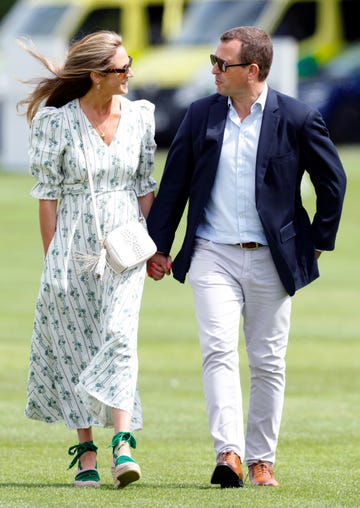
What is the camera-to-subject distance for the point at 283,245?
7.51 metres

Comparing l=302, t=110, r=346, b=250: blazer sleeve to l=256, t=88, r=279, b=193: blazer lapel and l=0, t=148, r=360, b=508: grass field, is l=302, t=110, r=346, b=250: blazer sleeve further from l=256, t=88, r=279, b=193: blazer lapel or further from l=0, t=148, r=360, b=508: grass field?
l=0, t=148, r=360, b=508: grass field

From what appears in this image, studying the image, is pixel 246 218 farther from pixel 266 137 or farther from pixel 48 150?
pixel 48 150

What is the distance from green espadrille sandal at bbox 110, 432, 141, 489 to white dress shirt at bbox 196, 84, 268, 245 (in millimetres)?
956

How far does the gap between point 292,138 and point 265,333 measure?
0.87m

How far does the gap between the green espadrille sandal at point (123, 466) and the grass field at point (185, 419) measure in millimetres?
A: 59

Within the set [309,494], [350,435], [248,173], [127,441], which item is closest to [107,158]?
[248,173]

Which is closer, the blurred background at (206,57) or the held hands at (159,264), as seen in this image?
the held hands at (159,264)

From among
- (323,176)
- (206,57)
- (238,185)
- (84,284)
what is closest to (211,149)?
(238,185)

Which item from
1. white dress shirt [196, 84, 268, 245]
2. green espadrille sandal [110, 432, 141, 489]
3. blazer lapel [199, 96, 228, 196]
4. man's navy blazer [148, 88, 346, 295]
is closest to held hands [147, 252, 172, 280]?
man's navy blazer [148, 88, 346, 295]

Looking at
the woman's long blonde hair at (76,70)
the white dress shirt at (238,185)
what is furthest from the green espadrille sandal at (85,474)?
the woman's long blonde hair at (76,70)

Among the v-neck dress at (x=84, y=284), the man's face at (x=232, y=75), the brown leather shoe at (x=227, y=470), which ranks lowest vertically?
the brown leather shoe at (x=227, y=470)

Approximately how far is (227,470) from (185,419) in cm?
274

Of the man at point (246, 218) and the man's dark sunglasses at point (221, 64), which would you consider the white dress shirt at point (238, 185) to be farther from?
the man's dark sunglasses at point (221, 64)

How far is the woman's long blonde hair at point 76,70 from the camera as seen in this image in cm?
765
